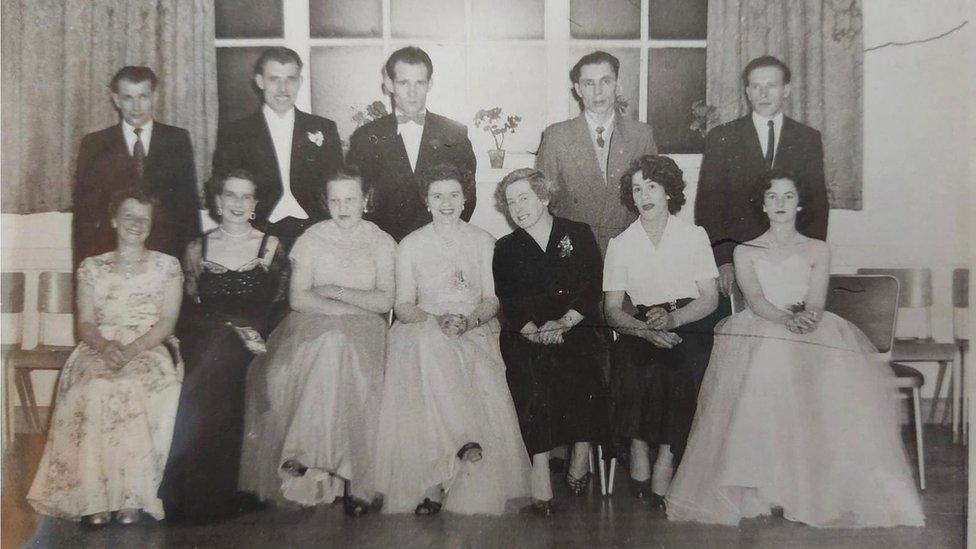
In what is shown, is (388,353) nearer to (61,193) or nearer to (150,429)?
(150,429)

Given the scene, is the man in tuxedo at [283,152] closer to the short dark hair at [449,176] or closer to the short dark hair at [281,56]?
the short dark hair at [281,56]

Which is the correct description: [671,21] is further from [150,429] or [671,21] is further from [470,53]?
[150,429]

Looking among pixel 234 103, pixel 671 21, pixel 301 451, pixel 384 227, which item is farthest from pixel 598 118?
pixel 301 451

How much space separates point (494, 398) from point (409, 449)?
28 centimetres

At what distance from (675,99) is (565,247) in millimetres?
530

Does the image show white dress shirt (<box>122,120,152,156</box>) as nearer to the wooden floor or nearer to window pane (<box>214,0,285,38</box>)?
window pane (<box>214,0,285,38</box>)

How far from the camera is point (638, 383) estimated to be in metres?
2.14

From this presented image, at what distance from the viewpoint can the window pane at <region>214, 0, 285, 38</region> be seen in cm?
210

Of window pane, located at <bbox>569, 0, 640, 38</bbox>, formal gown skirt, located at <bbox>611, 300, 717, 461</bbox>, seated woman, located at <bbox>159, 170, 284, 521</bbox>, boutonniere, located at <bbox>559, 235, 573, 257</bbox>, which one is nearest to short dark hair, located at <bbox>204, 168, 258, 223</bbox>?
seated woman, located at <bbox>159, 170, 284, 521</bbox>

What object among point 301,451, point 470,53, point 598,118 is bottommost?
point 301,451

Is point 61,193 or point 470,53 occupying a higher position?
point 470,53

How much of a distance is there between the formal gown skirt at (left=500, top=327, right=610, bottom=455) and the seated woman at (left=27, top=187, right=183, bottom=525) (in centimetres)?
96

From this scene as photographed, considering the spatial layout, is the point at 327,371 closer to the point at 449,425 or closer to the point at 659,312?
the point at 449,425

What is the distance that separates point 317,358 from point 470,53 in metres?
0.96
